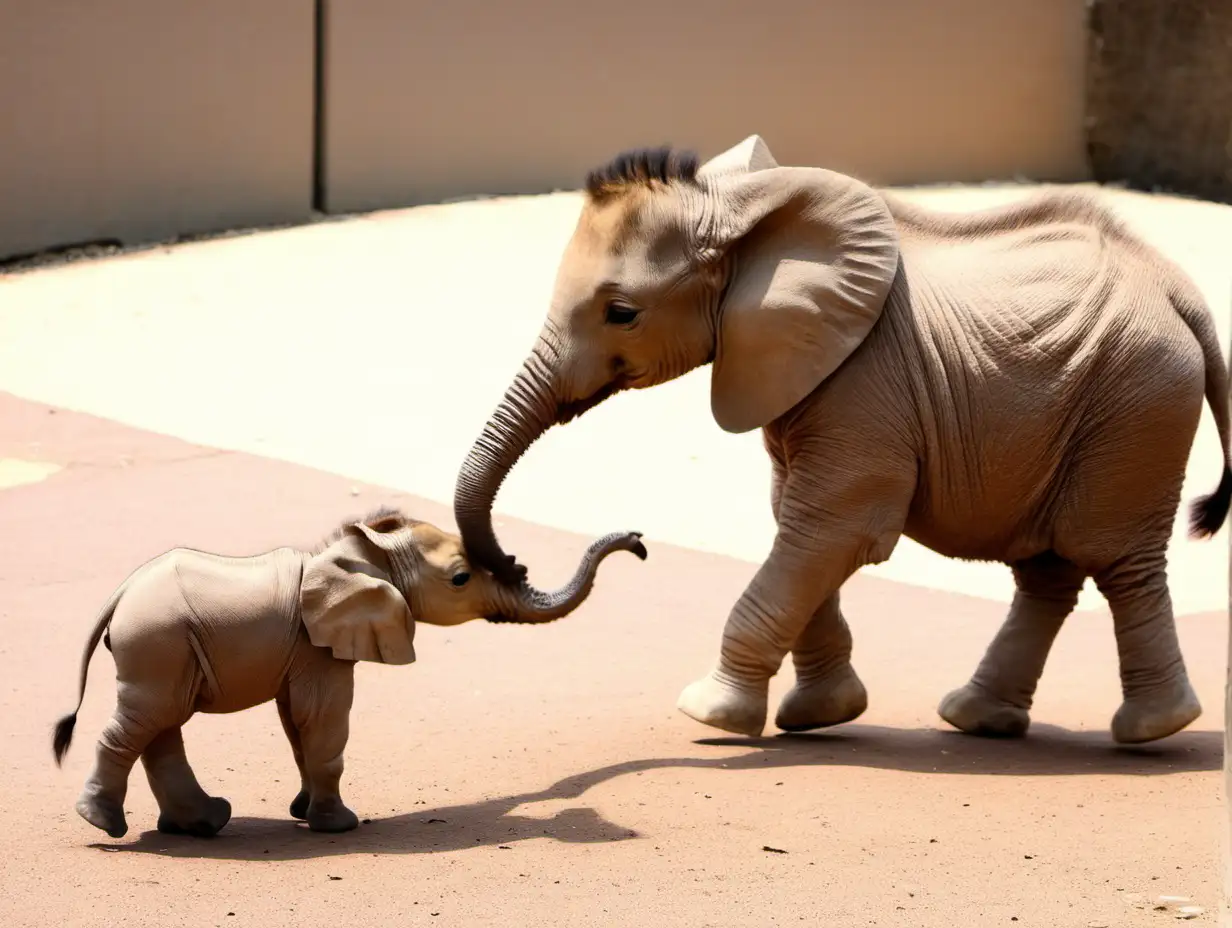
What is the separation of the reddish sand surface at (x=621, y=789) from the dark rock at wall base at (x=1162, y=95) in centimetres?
1024

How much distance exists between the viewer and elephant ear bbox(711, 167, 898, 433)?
277 inches

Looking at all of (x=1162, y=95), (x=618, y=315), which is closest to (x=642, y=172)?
(x=618, y=315)

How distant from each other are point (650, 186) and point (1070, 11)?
15.5 metres

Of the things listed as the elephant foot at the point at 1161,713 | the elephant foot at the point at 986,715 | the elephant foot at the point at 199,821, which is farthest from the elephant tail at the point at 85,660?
the elephant foot at the point at 1161,713

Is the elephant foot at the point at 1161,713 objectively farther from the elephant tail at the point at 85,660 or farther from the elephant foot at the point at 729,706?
the elephant tail at the point at 85,660

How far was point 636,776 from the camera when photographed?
6.86 meters

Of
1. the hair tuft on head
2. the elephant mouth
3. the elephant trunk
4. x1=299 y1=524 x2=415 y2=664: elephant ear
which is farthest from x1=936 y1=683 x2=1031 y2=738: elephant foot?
x1=299 y1=524 x2=415 y2=664: elephant ear

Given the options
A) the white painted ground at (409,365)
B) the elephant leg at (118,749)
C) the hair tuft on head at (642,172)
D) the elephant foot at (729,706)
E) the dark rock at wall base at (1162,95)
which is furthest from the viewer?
the dark rock at wall base at (1162,95)

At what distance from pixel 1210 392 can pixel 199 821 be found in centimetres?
429

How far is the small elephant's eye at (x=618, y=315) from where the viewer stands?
7.00m

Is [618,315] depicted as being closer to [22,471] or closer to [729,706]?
[729,706]

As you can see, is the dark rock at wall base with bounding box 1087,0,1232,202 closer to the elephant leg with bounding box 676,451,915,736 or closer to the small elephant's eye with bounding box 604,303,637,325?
the elephant leg with bounding box 676,451,915,736

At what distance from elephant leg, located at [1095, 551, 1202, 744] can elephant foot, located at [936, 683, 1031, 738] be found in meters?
0.50

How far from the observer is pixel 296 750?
6.21 meters
